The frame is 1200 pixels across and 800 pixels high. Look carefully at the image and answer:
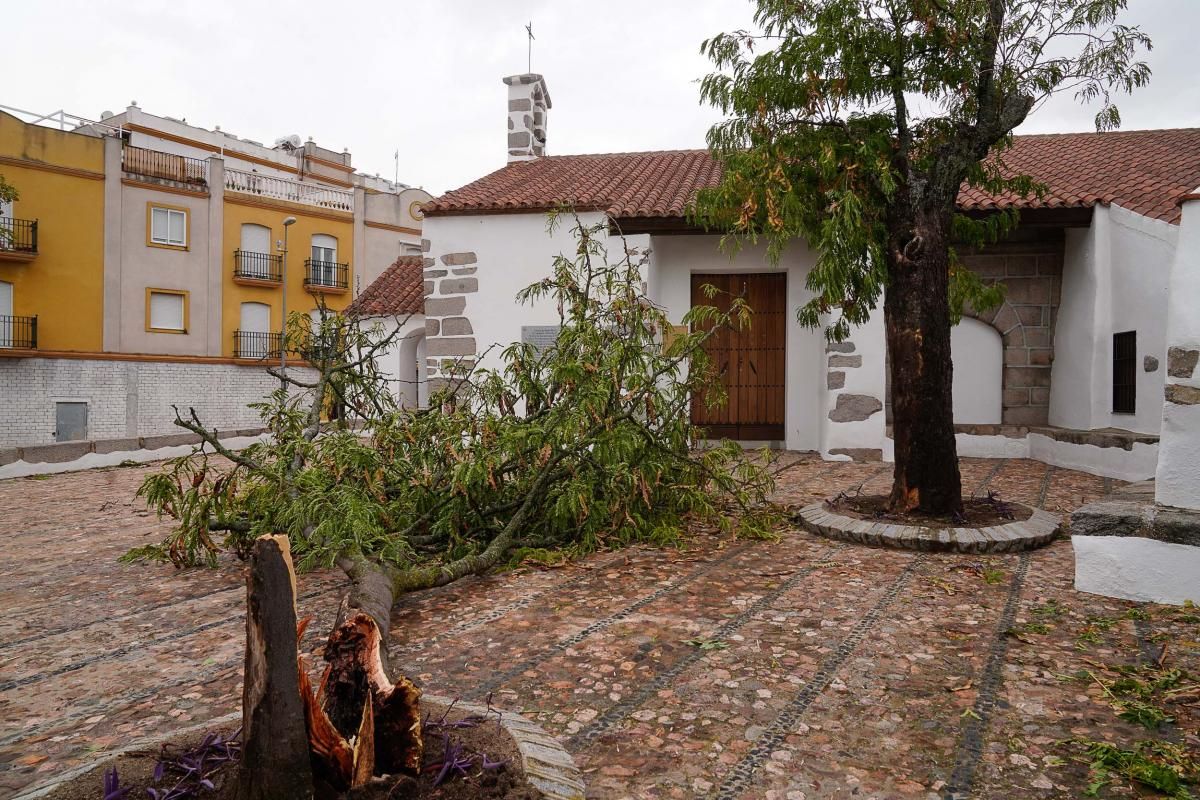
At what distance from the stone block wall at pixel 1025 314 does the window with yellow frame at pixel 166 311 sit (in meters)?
20.9

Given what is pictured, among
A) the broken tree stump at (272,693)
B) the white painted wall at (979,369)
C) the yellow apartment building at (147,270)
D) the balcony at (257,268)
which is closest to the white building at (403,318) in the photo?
the yellow apartment building at (147,270)

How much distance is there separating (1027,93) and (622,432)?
3708mm

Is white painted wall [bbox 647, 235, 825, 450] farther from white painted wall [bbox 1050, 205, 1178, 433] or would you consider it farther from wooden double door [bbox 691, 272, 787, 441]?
white painted wall [bbox 1050, 205, 1178, 433]

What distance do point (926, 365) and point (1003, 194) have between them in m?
4.74

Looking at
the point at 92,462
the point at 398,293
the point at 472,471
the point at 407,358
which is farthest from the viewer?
the point at 407,358

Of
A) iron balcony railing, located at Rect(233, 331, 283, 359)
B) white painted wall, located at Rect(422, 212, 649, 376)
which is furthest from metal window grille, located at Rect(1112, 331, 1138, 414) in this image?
iron balcony railing, located at Rect(233, 331, 283, 359)

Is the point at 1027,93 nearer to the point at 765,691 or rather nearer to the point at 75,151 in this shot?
the point at 765,691

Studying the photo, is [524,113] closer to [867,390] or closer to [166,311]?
[867,390]

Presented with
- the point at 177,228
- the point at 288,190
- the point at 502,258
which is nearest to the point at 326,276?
the point at 288,190

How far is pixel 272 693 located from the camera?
1584 millimetres

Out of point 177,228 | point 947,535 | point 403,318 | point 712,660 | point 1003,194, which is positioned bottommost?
point 712,660

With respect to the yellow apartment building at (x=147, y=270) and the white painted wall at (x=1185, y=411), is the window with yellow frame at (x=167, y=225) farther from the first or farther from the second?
the white painted wall at (x=1185, y=411)

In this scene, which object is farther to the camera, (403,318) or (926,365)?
(403,318)

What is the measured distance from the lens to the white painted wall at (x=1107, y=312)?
744 cm
